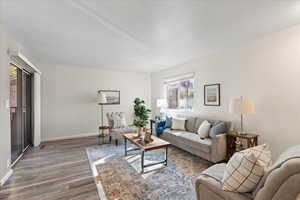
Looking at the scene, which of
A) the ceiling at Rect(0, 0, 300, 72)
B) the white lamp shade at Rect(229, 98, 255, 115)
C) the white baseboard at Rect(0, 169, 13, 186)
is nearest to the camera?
the ceiling at Rect(0, 0, 300, 72)

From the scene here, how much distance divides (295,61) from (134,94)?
4756mm

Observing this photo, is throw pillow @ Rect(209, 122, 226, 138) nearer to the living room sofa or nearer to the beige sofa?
the living room sofa

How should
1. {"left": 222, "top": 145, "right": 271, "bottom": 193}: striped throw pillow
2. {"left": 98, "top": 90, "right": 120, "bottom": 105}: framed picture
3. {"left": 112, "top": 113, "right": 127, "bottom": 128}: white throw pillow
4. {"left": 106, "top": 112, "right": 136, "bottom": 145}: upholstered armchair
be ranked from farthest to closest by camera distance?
1. {"left": 98, "top": 90, "right": 120, "bottom": 105}: framed picture
2. {"left": 112, "top": 113, "right": 127, "bottom": 128}: white throw pillow
3. {"left": 106, "top": 112, "right": 136, "bottom": 145}: upholstered armchair
4. {"left": 222, "top": 145, "right": 271, "bottom": 193}: striped throw pillow

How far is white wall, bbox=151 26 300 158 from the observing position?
93.3 inches

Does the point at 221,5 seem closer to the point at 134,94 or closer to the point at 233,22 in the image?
the point at 233,22

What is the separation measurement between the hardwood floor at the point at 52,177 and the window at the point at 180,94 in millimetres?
3215

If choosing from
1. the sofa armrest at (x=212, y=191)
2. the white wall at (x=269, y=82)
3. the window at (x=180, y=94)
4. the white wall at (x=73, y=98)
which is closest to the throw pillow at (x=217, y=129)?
the white wall at (x=269, y=82)

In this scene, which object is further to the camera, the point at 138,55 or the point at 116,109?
the point at 116,109

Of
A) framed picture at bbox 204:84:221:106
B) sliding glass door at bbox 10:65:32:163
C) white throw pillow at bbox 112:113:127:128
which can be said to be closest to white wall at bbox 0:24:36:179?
sliding glass door at bbox 10:65:32:163

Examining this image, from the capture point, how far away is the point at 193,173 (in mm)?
2490

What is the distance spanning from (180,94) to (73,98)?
3.69 m

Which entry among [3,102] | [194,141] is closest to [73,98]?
[3,102]

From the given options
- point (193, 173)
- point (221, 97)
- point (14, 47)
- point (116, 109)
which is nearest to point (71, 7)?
point (14, 47)

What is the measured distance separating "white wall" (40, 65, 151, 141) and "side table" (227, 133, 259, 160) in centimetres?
385
